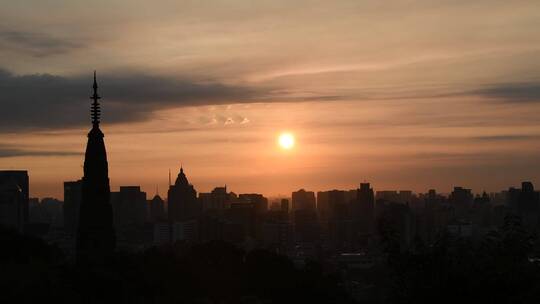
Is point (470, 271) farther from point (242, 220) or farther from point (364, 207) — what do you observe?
point (364, 207)

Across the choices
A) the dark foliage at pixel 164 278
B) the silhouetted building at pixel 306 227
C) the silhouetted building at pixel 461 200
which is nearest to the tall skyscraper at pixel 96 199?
the dark foliage at pixel 164 278

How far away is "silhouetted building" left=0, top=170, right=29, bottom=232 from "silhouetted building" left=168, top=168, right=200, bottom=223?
113ft

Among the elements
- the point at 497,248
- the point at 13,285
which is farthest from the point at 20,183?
the point at 497,248

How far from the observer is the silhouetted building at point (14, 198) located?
11496cm

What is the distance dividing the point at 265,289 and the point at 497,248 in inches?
895

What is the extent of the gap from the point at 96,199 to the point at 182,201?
120m

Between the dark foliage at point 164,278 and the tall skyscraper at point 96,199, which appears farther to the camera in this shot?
the tall skyscraper at point 96,199

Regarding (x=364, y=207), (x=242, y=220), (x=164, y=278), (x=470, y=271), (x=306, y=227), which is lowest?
(x=164, y=278)

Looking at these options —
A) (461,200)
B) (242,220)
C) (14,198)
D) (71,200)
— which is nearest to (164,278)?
(14,198)

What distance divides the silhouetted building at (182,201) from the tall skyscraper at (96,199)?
115 metres

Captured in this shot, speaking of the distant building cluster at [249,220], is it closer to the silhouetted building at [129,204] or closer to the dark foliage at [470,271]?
the silhouetted building at [129,204]

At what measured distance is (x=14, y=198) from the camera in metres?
119

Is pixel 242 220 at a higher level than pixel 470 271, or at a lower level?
higher

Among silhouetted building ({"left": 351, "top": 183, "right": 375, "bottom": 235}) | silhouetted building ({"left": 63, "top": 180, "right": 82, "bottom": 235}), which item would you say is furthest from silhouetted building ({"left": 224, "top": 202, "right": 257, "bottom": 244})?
silhouetted building ({"left": 63, "top": 180, "right": 82, "bottom": 235})
